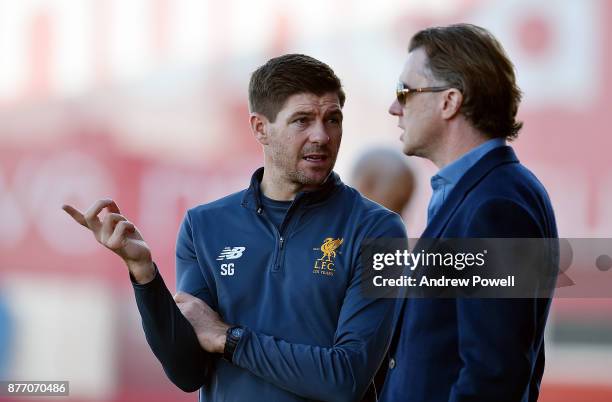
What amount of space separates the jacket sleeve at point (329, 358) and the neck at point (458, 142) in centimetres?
35

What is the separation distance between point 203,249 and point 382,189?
1093 millimetres

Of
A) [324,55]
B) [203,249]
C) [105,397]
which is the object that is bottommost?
[105,397]

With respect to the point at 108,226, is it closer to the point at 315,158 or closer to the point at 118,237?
the point at 118,237

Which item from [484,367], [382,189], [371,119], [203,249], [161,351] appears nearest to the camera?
[484,367]

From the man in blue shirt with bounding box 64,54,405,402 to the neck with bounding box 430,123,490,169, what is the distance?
0.23m

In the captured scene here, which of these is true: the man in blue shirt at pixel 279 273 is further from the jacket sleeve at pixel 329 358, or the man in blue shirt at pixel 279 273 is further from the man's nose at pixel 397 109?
the man's nose at pixel 397 109

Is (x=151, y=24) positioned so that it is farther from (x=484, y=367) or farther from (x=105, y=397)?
(x=484, y=367)

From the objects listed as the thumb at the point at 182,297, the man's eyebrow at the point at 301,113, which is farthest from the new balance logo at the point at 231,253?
the man's eyebrow at the point at 301,113

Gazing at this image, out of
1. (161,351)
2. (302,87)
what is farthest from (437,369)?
(302,87)

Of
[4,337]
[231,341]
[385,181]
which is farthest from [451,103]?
[4,337]

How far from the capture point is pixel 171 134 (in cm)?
449

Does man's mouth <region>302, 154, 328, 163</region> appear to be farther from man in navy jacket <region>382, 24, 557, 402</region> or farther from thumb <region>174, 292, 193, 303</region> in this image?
thumb <region>174, 292, 193, 303</region>

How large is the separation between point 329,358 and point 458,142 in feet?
1.72
